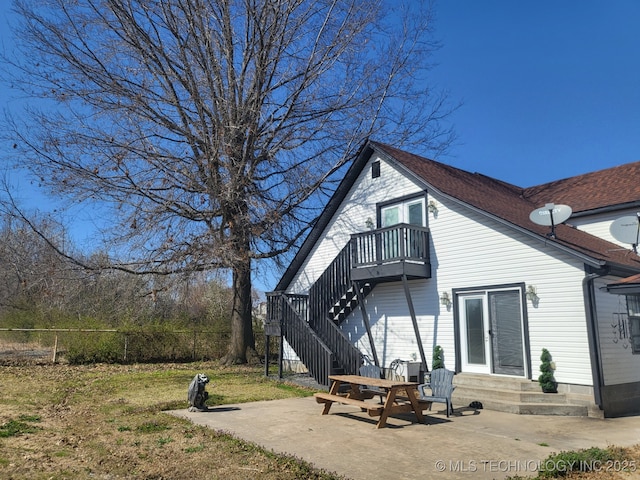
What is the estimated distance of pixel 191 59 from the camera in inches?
646

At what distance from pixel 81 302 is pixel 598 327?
16.0 metres

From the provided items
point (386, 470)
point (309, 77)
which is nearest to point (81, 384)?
point (386, 470)

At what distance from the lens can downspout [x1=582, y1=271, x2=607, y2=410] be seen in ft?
29.3

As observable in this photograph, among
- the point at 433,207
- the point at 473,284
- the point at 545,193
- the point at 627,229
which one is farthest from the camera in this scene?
the point at 545,193

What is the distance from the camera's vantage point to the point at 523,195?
17422 mm

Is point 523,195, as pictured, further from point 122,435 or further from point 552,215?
point 122,435

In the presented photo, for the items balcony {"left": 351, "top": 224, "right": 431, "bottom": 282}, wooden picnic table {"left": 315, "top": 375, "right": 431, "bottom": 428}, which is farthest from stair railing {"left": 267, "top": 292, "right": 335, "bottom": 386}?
wooden picnic table {"left": 315, "top": 375, "right": 431, "bottom": 428}

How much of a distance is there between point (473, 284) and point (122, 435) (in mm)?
8343

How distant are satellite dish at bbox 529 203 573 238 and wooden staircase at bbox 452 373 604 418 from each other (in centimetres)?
335

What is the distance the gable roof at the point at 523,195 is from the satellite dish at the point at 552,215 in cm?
27

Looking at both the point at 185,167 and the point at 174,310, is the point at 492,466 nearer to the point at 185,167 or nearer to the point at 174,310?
the point at 185,167

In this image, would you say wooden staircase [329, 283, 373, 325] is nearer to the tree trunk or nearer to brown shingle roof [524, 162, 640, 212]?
the tree trunk

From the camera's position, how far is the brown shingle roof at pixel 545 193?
11227mm

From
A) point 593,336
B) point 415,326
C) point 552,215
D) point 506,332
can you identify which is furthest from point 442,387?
point 552,215
